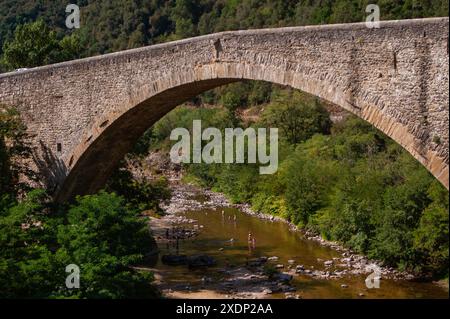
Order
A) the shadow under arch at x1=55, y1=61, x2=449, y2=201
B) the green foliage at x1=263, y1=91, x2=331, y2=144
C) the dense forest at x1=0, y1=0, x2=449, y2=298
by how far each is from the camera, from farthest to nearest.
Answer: the green foliage at x1=263, y1=91, x2=331, y2=144 < the dense forest at x1=0, y1=0, x2=449, y2=298 < the shadow under arch at x1=55, y1=61, x2=449, y2=201

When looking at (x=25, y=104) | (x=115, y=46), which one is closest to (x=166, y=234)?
(x=25, y=104)

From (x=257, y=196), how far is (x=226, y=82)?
1411 cm

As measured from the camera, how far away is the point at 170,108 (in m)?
15.4

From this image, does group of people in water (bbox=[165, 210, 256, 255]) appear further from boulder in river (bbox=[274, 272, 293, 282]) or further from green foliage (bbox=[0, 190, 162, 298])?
green foliage (bbox=[0, 190, 162, 298])

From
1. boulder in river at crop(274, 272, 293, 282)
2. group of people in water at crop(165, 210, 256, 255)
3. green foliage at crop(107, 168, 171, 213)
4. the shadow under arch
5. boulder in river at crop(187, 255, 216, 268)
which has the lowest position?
boulder in river at crop(274, 272, 293, 282)

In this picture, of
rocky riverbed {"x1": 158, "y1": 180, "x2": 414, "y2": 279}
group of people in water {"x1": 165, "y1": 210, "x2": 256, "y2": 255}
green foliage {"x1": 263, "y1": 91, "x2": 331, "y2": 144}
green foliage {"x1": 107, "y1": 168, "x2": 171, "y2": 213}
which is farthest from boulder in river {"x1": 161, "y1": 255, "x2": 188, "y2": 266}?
green foliage {"x1": 263, "y1": 91, "x2": 331, "y2": 144}

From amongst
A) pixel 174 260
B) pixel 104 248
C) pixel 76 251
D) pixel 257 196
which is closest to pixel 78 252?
pixel 76 251

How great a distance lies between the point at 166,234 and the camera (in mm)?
20766

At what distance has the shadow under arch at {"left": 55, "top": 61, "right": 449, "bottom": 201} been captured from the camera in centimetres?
986

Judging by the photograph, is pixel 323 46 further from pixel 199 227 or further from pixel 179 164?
pixel 179 164

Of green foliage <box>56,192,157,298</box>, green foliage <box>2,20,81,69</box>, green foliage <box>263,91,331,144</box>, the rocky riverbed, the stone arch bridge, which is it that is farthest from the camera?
green foliage <box>263,91,331,144</box>

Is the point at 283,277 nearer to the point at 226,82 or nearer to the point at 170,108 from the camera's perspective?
the point at 170,108

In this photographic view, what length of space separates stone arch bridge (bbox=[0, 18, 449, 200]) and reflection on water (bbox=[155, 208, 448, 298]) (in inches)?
158
